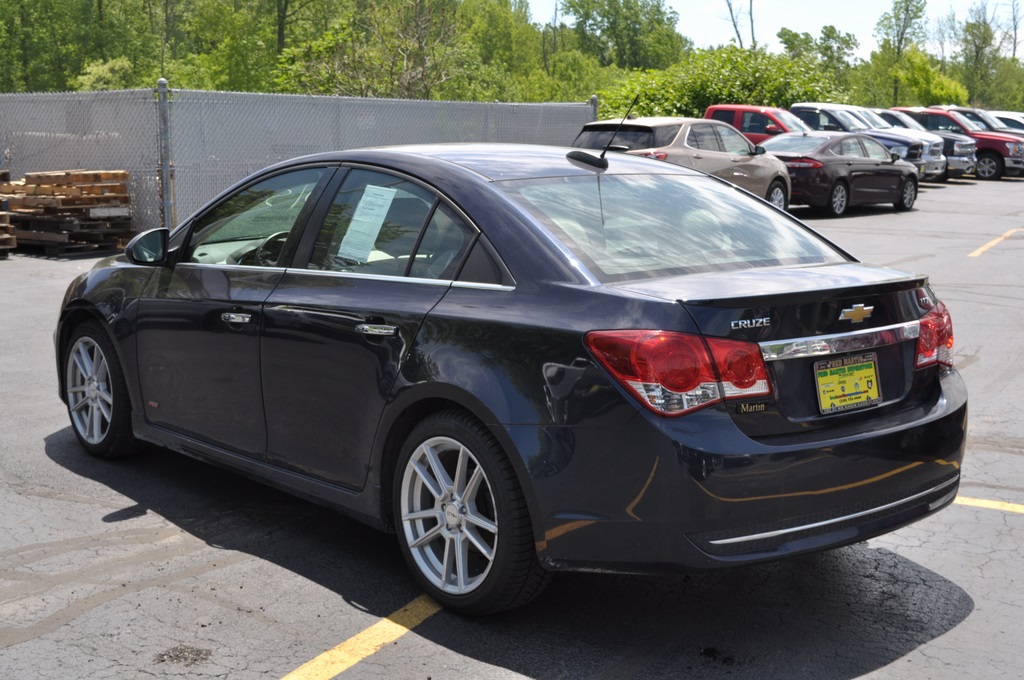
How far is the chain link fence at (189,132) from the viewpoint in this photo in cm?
1598

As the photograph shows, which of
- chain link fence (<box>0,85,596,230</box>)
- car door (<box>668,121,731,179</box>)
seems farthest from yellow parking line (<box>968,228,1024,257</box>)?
chain link fence (<box>0,85,596,230</box>)

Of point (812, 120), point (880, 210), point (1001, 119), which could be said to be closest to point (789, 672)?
point (880, 210)

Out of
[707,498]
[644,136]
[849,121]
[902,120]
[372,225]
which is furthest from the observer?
[902,120]

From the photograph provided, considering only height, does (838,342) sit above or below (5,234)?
above

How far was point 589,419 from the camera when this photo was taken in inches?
144

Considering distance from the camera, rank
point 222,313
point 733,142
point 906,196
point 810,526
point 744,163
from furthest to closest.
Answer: point 906,196 < point 733,142 < point 744,163 < point 222,313 < point 810,526

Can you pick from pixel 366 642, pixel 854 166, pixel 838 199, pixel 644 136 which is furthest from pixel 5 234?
pixel 854 166

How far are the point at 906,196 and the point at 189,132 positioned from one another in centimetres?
1453

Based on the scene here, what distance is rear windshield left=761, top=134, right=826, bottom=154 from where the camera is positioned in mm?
22344

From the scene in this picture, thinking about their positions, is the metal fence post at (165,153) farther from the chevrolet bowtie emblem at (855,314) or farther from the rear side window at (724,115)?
the rear side window at (724,115)

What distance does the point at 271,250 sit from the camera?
5.06 m

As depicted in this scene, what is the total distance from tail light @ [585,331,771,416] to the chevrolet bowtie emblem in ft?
1.34

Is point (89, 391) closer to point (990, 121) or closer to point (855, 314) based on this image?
point (855, 314)

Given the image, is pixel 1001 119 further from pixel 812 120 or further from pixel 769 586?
pixel 769 586
